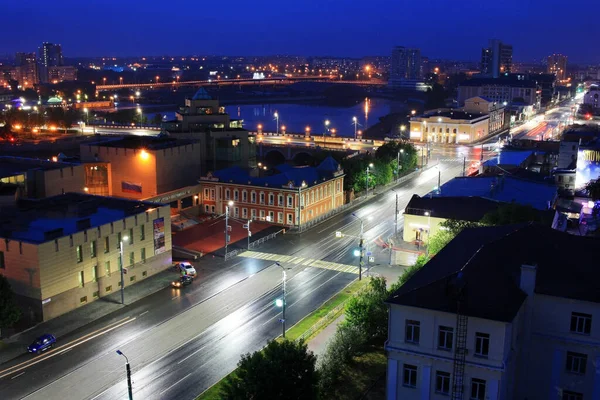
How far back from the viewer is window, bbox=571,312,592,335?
834 inches

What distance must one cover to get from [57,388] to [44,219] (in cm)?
1527

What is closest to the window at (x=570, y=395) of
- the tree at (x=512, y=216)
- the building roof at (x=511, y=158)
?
the tree at (x=512, y=216)

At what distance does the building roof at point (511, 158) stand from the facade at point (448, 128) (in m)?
22.4

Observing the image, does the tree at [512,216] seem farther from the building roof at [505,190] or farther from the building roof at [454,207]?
the building roof at [505,190]

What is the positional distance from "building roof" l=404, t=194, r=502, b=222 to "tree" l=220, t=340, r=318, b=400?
23.9 meters

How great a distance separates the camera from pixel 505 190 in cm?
5062

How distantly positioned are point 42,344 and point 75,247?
656 centimetres

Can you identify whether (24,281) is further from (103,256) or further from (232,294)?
(232,294)

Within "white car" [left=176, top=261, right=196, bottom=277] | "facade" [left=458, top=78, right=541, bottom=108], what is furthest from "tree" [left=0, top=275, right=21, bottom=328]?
"facade" [left=458, top=78, right=541, bottom=108]

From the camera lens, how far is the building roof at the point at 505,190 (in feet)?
159

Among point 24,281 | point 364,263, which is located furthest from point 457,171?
point 24,281

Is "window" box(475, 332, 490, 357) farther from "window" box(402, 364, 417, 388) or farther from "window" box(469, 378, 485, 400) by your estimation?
"window" box(402, 364, 417, 388)

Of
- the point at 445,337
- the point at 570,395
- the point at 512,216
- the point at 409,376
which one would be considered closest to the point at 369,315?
the point at 409,376

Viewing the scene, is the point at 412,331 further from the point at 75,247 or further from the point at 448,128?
the point at 448,128
